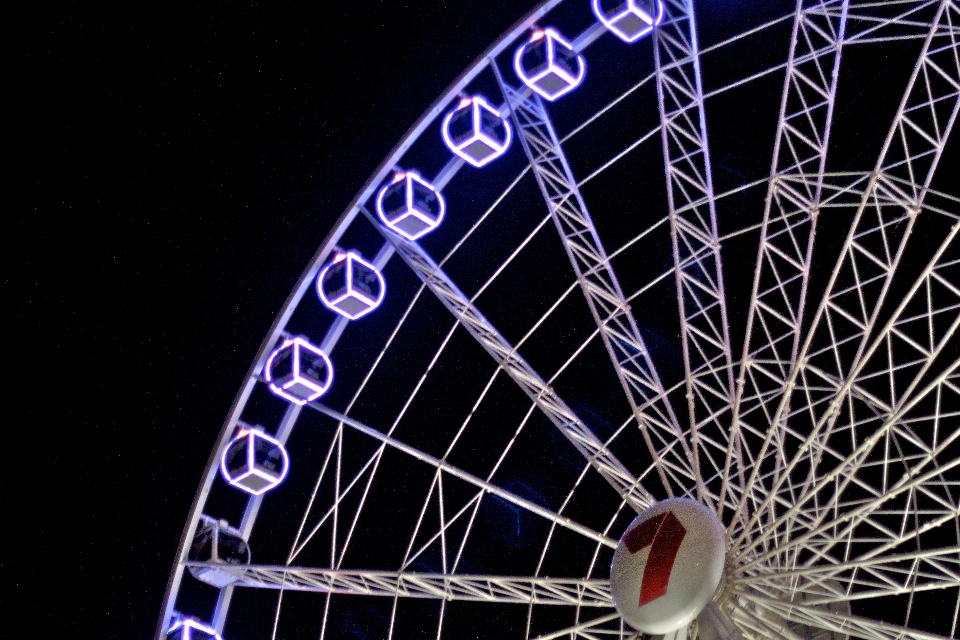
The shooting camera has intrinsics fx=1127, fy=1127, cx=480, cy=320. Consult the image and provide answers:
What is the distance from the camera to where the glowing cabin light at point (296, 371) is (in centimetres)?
2006

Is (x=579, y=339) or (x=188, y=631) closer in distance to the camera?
(x=188, y=631)

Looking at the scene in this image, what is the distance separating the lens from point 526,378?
2016 centimetres

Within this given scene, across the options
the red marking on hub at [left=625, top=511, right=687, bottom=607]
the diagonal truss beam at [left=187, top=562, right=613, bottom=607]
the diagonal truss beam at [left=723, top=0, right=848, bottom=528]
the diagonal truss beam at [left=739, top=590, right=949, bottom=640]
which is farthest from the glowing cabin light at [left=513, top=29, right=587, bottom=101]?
the diagonal truss beam at [left=739, top=590, right=949, bottom=640]

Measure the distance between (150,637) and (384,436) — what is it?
1292cm

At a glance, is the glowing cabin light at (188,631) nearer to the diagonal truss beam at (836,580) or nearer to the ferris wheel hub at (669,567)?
the ferris wheel hub at (669,567)

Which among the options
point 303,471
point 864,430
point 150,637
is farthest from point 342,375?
point 864,430

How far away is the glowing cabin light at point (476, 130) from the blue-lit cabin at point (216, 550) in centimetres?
795

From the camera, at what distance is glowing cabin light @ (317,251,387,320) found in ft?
66.7

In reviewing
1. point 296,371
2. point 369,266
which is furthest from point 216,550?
point 369,266

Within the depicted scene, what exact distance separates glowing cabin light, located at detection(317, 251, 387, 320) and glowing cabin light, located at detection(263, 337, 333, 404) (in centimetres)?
93

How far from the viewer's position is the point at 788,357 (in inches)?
1096

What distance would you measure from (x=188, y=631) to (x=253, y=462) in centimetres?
304

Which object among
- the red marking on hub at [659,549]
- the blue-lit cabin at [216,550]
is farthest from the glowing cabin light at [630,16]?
the blue-lit cabin at [216,550]

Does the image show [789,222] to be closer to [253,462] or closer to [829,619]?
[829,619]
